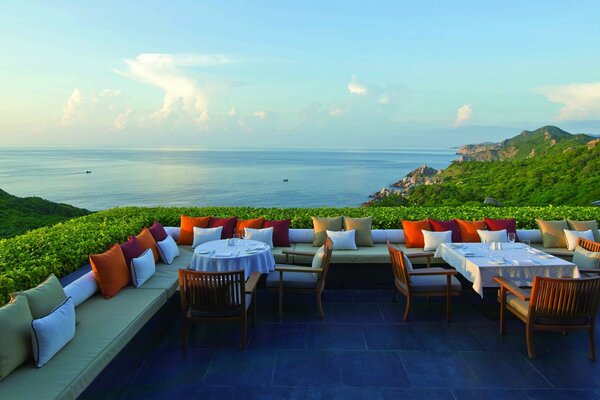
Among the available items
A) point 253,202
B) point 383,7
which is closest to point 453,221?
point 383,7

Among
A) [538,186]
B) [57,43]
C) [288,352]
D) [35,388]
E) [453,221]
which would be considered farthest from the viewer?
[538,186]

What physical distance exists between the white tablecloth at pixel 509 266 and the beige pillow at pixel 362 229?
1694mm

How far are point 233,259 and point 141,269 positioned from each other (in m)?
1.10

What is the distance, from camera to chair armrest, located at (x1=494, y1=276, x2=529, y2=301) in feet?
12.6

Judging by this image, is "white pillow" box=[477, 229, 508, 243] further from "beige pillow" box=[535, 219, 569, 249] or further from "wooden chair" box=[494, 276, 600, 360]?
"wooden chair" box=[494, 276, 600, 360]

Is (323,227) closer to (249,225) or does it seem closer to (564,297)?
(249,225)

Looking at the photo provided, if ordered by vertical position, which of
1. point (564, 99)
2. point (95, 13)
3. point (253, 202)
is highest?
point (95, 13)

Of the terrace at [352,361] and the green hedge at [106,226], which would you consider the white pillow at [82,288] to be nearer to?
the green hedge at [106,226]

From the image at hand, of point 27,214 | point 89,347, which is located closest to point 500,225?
point 89,347

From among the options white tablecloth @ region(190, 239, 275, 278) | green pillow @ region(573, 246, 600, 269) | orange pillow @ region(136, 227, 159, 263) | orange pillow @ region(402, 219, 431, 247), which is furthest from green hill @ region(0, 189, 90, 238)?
green pillow @ region(573, 246, 600, 269)

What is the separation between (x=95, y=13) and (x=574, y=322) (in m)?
13.4

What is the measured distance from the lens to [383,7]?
13148 mm

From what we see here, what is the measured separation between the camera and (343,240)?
6.21 m

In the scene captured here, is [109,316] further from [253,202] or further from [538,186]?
[253,202]
